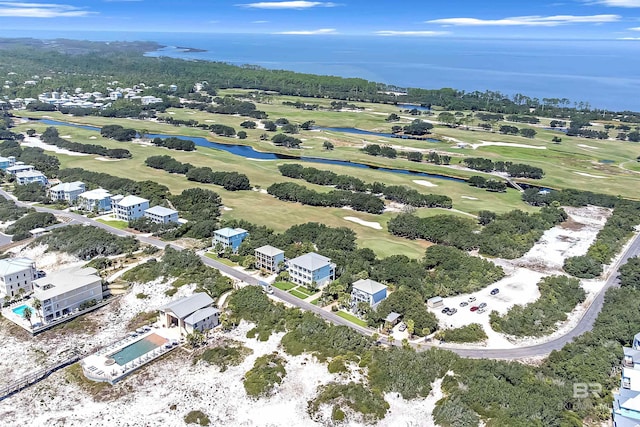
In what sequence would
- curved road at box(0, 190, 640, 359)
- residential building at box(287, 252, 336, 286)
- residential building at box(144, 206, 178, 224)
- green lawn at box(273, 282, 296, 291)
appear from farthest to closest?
residential building at box(144, 206, 178, 224) < green lawn at box(273, 282, 296, 291) < residential building at box(287, 252, 336, 286) < curved road at box(0, 190, 640, 359)

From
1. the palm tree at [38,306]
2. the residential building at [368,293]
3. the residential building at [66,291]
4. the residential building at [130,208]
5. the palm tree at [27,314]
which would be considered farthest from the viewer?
the residential building at [130,208]

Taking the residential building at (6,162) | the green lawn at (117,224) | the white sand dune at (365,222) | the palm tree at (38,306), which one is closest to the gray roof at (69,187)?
the green lawn at (117,224)

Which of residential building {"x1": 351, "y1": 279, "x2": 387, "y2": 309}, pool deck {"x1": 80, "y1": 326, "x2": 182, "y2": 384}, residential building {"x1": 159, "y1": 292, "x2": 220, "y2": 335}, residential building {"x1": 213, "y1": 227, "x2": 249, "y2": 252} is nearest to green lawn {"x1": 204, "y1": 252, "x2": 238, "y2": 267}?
residential building {"x1": 213, "y1": 227, "x2": 249, "y2": 252}

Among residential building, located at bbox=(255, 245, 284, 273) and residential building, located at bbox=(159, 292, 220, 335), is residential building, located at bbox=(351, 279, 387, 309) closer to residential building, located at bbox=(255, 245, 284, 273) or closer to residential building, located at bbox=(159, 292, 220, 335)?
residential building, located at bbox=(255, 245, 284, 273)

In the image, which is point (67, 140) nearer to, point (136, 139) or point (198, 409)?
point (136, 139)

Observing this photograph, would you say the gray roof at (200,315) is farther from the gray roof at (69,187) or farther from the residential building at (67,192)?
the gray roof at (69,187)

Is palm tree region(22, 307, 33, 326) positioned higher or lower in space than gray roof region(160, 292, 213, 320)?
lower

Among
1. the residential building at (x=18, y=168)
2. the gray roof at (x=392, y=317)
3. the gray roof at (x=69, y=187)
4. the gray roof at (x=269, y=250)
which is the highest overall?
the gray roof at (x=269, y=250)
